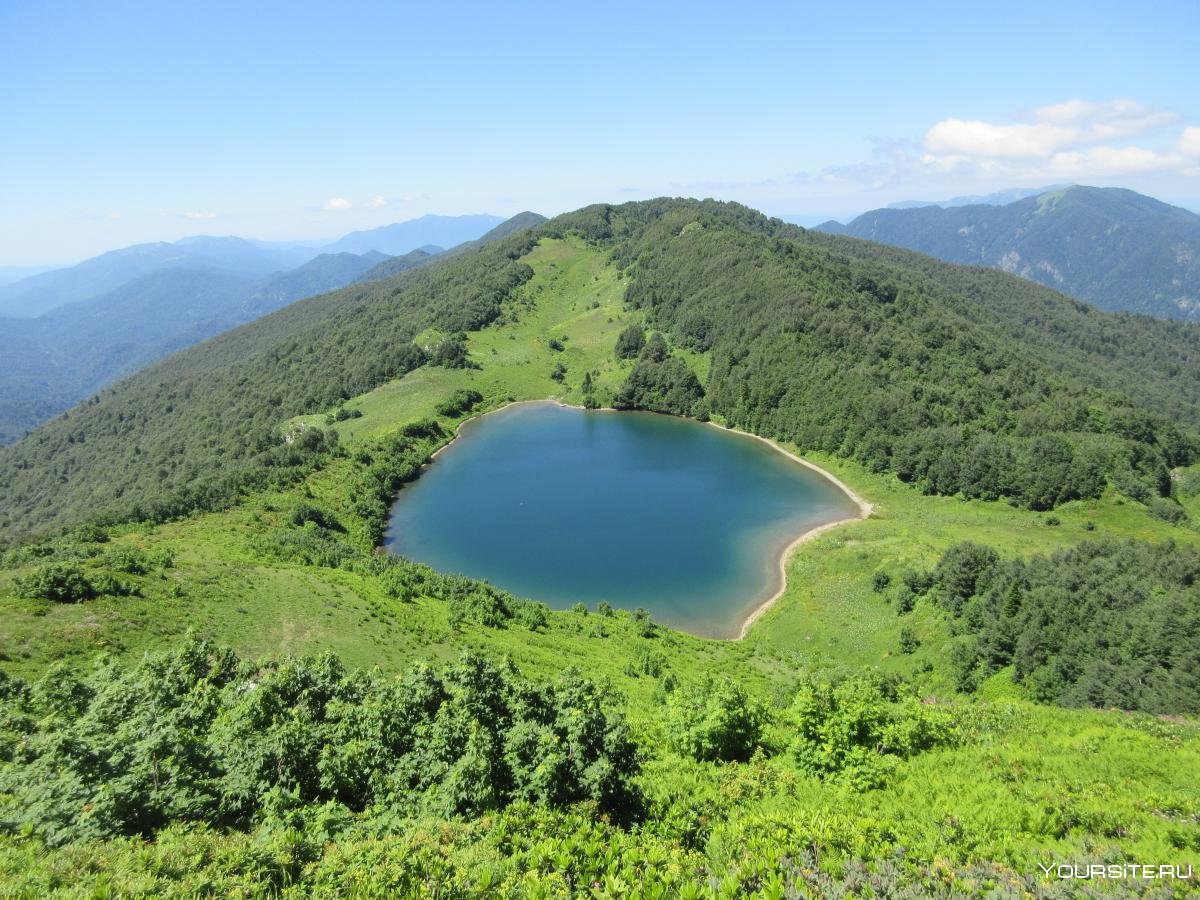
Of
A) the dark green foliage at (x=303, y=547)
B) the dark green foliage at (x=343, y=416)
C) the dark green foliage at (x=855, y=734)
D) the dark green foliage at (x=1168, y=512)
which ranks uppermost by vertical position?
the dark green foliage at (x=855, y=734)

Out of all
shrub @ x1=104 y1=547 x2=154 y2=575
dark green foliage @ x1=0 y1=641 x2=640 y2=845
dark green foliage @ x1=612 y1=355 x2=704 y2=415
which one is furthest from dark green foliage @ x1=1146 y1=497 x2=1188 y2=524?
shrub @ x1=104 y1=547 x2=154 y2=575

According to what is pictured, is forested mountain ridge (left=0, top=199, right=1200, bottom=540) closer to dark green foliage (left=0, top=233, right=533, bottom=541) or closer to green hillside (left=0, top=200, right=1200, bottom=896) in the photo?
dark green foliage (left=0, top=233, right=533, bottom=541)

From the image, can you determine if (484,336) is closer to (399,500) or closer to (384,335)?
(384,335)

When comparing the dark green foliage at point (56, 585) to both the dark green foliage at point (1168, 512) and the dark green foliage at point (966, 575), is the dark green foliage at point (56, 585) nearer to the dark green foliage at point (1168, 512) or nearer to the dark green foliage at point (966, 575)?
the dark green foliage at point (966, 575)

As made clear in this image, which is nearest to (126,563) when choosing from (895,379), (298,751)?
(298,751)

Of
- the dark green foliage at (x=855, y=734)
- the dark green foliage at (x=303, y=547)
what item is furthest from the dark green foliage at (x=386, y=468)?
the dark green foliage at (x=855, y=734)

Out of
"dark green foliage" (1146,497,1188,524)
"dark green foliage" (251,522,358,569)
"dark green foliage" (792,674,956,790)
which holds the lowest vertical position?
"dark green foliage" (1146,497,1188,524)

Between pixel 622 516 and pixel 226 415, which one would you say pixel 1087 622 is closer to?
pixel 622 516
